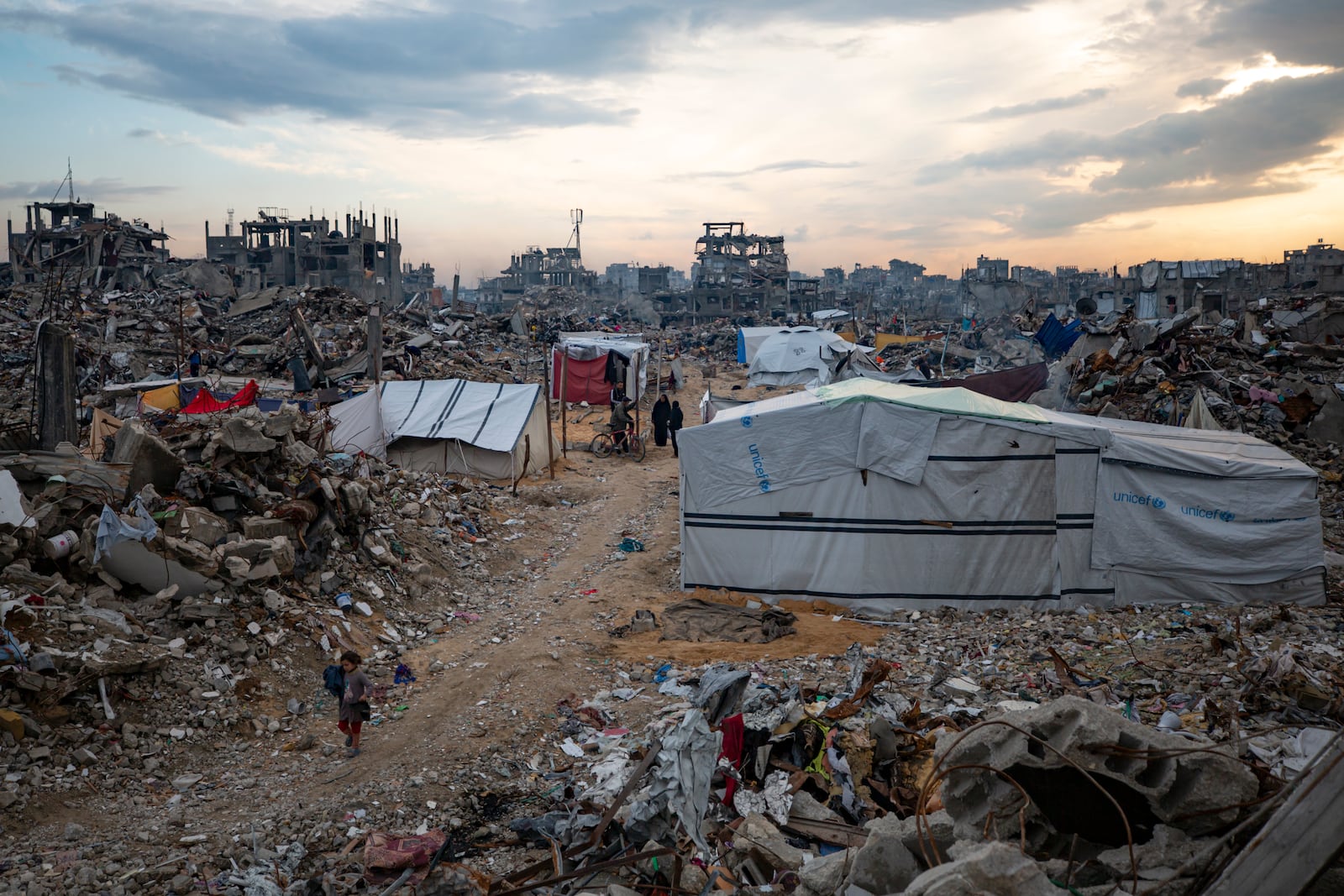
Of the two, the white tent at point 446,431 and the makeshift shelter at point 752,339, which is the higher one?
the makeshift shelter at point 752,339

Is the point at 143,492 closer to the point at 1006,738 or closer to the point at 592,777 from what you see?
the point at 592,777

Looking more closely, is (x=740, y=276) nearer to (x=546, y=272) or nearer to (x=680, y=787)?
(x=546, y=272)

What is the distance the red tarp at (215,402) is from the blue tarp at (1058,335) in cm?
1601

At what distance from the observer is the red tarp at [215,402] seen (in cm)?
1486

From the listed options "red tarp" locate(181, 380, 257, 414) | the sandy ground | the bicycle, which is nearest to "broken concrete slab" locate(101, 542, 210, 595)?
the sandy ground

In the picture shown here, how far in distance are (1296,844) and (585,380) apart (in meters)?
21.4

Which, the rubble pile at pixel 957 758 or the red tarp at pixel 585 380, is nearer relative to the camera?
the rubble pile at pixel 957 758

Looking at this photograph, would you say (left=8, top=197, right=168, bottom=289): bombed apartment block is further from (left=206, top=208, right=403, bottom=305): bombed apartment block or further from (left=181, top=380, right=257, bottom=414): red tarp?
(left=181, top=380, right=257, bottom=414): red tarp

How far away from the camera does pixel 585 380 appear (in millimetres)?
23578

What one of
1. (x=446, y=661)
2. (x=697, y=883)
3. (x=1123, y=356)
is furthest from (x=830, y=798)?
(x=1123, y=356)

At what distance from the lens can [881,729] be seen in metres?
5.48

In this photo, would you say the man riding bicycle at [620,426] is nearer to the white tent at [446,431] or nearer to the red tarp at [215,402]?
the white tent at [446,431]

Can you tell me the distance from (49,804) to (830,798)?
190 inches

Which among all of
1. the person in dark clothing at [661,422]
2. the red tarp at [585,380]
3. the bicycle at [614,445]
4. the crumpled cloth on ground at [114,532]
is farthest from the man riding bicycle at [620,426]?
the crumpled cloth on ground at [114,532]
